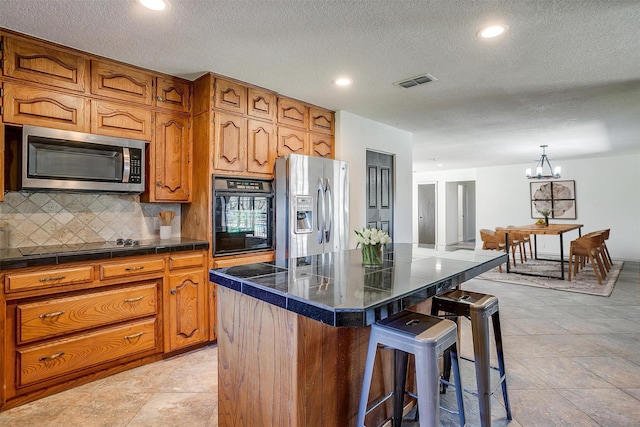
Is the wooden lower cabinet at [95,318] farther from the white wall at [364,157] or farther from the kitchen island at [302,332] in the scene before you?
the white wall at [364,157]

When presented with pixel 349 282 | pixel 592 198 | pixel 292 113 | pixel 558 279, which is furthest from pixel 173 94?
pixel 592 198

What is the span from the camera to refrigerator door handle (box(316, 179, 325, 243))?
11.5 ft

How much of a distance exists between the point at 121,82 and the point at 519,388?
12.1ft

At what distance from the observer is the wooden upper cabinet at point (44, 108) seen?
2248 millimetres

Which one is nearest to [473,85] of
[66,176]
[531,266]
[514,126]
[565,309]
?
[514,126]

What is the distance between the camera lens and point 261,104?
3.34 meters

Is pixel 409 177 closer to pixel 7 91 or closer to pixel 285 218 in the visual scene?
pixel 285 218

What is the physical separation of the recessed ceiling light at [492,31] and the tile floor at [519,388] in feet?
7.69

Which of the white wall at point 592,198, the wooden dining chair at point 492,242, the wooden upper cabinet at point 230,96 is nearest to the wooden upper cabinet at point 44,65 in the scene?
the wooden upper cabinet at point 230,96

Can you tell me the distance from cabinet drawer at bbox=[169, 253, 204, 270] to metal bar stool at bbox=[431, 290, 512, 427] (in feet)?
6.16

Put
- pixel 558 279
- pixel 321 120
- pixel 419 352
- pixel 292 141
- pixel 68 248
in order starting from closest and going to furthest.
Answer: pixel 419 352 < pixel 68 248 < pixel 292 141 < pixel 321 120 < pixel 558 279

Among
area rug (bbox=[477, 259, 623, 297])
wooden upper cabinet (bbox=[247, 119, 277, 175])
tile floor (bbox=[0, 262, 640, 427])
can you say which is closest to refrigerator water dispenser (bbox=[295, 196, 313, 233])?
wooden upper cabinet (bbox=[247, 119, 277, 175])

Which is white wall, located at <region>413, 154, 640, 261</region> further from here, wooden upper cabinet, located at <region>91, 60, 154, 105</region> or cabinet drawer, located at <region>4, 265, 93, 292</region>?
cabinet drawer, located at <region>4, 265, 93, 292</region>

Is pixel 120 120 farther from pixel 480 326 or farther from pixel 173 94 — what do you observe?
pixel 480 326
